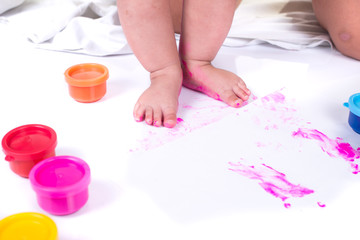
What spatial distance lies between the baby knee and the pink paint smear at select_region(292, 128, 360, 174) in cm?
45

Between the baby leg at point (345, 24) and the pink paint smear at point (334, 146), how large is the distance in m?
0.45

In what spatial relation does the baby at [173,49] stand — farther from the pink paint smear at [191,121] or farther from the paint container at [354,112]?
the paint container at [354,112]

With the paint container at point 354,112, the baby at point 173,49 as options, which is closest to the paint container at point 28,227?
the baby at point 173,49

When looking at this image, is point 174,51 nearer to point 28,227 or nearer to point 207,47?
point 207,47

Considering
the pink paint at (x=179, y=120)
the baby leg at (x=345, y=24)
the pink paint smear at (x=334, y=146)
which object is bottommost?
the pink paint at (x=179, y=120)

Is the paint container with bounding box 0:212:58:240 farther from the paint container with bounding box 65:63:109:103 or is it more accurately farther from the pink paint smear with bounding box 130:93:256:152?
the paint container with bounding box 65:63:109:103

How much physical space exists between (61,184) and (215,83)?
1.62 feet

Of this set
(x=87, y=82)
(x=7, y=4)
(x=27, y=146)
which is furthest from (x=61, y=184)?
(x=7, y=4)

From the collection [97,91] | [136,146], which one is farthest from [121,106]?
[136,146]

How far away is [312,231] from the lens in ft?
2.29

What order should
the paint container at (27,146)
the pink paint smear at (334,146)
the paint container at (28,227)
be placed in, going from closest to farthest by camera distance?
the paint container at (28,227)
the paint container at (27,146)
the pink paint smear at (334,146)

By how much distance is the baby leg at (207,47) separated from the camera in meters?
1.02

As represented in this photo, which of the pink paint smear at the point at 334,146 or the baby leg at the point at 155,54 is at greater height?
the baby leg at the point at 155,54

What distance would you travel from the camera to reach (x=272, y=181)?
0.80 metres
